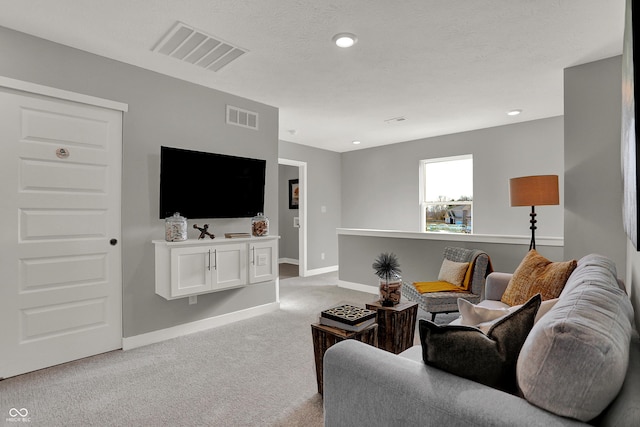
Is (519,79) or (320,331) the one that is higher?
(519,79)

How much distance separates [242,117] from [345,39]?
171 cm

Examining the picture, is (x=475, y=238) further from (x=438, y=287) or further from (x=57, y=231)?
(x=57, y=231)

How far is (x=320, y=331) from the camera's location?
2.15 metres

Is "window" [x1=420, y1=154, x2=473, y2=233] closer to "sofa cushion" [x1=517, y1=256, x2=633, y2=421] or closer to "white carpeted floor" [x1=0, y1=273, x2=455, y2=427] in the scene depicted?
"white carpeted floor" [x1=0, y1=273, x2=455, y2=427]

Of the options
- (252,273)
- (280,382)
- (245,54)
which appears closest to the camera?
(280,382)

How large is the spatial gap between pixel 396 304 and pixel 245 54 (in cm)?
233

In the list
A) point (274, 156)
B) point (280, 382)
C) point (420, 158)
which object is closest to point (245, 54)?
point (274, 156)

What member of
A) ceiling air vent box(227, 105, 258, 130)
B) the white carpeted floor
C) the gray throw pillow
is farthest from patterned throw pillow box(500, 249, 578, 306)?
ceiling air vent box(227, 105, 258, 130)

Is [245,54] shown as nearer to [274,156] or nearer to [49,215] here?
[274,156]

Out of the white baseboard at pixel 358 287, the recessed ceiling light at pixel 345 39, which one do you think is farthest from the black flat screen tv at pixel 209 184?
the white baseboard at pixel 358 287

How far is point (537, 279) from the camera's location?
228 cm

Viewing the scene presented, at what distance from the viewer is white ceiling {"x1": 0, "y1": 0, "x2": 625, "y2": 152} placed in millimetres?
2168

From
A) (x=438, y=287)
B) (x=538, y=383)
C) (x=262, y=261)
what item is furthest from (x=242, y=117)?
(x=538, y=383)

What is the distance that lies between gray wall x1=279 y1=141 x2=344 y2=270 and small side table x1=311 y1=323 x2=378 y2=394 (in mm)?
4185
